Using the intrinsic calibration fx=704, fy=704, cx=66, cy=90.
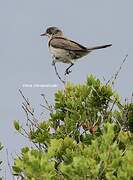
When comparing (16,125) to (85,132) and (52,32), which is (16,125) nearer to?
(85,132)

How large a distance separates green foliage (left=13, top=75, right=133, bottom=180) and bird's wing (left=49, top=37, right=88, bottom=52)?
471cm

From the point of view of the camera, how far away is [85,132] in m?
6.82

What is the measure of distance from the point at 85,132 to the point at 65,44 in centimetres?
626

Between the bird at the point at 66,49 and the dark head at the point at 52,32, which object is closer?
the bird at the point at 66,49

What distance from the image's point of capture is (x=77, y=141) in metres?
6.73

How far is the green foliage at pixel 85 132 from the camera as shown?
15.4 ft

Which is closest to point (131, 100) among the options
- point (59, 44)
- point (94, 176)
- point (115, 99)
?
point (115, 99)

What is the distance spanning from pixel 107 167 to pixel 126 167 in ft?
0.42

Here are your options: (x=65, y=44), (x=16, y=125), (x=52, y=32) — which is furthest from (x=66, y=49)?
(x=16, y=125)

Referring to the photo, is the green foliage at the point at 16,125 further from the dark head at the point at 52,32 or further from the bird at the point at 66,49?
the dark head at the point at 52,32

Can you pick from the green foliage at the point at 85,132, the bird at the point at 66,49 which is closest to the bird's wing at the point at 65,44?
the bird at the point at 66,49

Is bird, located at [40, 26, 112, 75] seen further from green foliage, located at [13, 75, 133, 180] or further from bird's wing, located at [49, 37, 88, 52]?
green foliage, located at [13, 75, 133, 180]

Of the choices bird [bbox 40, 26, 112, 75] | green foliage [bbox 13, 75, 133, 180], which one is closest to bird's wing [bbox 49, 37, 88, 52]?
bird [bbox 40, 26, 112, 75]

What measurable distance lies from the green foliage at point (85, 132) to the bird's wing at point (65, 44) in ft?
15.5
